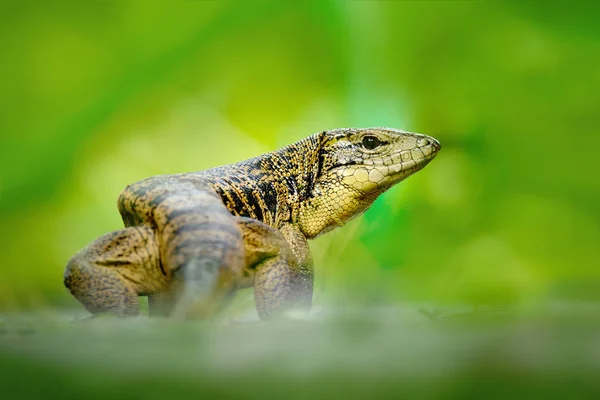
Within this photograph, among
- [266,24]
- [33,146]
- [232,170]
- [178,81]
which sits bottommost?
[232,170]

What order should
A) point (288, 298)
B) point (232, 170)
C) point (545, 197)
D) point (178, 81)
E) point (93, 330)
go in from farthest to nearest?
point (178, 81)
point (545, 197)
point (232, 170)
point (288, 298)
point (93, 330)

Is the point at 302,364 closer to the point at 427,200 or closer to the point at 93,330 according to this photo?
the point at 93,330

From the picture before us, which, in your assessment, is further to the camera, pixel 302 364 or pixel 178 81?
pixel 178 81

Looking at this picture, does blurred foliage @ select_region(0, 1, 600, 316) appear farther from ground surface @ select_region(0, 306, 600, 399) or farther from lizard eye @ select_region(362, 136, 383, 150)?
ground surface @ select_region(0, 306, 600, 399)

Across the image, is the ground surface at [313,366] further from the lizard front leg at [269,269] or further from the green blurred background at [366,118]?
the green blurred background at [366,118]

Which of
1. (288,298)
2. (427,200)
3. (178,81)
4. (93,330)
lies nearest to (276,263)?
(288,298)

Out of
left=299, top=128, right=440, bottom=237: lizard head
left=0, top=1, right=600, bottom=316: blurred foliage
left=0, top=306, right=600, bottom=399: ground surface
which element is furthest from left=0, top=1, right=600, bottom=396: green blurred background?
left=0, top=306, right=600, bottom=399: ground surface
